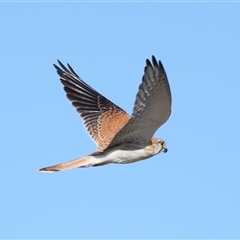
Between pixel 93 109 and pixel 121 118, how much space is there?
0.64m

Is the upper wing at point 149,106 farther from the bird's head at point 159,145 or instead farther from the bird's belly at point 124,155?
the bird's head at point 159,145

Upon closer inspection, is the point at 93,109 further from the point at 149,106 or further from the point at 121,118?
the point at 149,106

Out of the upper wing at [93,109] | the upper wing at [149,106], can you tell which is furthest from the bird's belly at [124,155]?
the upper wing at [93,109]

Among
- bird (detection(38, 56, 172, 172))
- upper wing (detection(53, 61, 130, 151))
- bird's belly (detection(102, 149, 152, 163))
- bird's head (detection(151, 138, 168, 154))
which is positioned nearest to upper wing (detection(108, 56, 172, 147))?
bird (detection(38, 56, 172, 172))

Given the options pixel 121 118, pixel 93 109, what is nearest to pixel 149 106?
pixel 121 118

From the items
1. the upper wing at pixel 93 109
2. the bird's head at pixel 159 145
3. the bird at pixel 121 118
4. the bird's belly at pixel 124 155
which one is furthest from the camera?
the upper wing at pixel 93 109

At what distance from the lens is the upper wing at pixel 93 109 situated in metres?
13.2

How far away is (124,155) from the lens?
1197 cm

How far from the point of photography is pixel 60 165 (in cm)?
1183

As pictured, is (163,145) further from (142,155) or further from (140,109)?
(140,109)

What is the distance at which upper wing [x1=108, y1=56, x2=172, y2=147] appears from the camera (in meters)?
10.5

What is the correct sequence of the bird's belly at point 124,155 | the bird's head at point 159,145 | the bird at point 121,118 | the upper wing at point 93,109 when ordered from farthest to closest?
the upper wing at point 93,109 → the bird's head at point 159,145 → the bird's belly at point 124,155 → the bird at point 121,118

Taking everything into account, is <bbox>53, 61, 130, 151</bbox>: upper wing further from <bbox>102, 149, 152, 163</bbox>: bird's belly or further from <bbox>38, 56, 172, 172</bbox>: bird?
<bbox>102, 149, 152, 163</bbox>: bird's belly

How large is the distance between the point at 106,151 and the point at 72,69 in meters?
2.87
